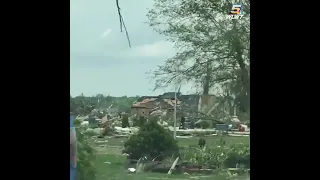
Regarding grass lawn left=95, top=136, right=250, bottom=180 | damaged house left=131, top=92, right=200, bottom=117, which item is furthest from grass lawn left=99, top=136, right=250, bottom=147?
damaged house left=131, top=92, right=200, bottom=117

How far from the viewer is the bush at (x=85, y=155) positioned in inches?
57.3

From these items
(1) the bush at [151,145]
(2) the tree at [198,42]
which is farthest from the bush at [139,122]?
(2) the tree at [198,42]

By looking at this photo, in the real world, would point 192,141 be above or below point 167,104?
below

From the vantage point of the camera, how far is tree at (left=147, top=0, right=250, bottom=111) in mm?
1488

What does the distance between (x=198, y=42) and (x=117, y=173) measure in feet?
2.03

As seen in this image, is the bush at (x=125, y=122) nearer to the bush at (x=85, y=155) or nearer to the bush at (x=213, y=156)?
the bush at (x=85, y=155)

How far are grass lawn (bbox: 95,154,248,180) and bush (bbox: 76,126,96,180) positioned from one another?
25 mm

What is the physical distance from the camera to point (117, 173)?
1473mm

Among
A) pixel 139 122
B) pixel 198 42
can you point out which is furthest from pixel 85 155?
pixel 198 42

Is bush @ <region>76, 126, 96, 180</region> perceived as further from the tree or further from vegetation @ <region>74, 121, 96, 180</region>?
the tree

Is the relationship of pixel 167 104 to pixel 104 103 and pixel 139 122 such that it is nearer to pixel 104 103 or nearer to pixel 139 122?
pixel 139 122
